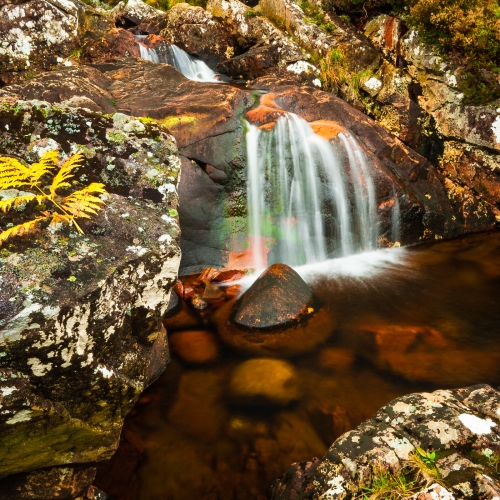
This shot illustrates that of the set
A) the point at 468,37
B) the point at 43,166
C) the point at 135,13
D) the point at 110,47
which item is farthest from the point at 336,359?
the point at 135,13

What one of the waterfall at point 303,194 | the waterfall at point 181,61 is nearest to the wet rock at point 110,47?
the waterfall at point 181,61

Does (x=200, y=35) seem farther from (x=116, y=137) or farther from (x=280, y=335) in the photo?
(x=280, y=335)

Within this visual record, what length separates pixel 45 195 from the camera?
9.81ft

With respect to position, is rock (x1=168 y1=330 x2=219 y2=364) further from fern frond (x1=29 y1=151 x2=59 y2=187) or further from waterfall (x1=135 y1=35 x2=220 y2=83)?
waterfall (x1=135 y1=35 x2=220 y2=83)

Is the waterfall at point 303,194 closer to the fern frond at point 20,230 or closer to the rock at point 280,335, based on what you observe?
the rock at point 280,335

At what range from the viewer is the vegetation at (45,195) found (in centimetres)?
286

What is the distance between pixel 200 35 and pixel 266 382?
1149 cm

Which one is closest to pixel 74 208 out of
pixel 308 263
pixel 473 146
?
pixel 308 263

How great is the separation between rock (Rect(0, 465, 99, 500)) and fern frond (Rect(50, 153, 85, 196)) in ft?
6.75

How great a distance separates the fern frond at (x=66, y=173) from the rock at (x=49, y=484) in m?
2.06

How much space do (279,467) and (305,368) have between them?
58.2 inches

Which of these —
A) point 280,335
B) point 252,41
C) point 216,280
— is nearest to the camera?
point 280,335

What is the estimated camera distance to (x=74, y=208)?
303cm

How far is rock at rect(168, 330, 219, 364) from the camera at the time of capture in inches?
205
